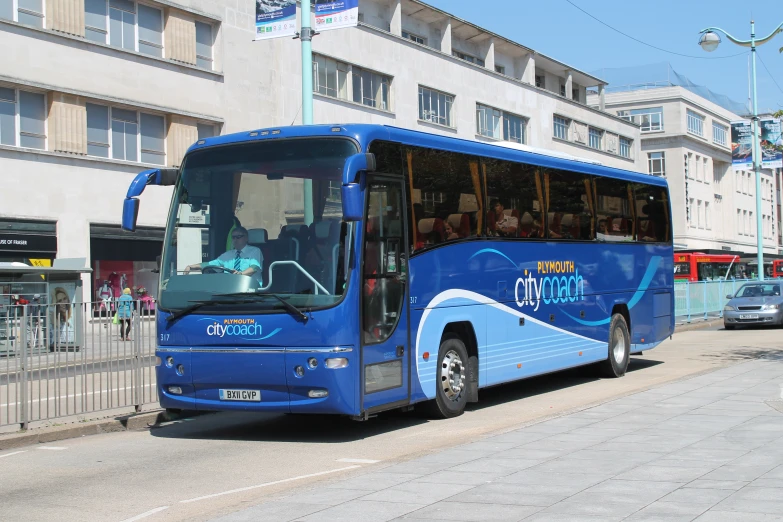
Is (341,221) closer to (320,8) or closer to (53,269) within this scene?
(320,8)

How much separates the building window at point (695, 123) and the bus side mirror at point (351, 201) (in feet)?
260

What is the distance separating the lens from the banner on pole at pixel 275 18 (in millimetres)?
17906

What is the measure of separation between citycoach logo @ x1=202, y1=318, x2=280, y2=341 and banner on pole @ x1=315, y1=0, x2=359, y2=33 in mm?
7923

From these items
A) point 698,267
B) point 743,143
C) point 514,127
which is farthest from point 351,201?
point 698,267

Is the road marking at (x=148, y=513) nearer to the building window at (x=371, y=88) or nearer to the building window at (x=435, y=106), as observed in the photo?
the building window at (x=371, y=88)

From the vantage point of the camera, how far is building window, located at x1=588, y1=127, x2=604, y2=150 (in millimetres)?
66312

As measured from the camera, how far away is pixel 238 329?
35.2 ft

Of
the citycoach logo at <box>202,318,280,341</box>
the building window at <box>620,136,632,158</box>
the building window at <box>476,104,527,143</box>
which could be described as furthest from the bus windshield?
the building window at <box>620,136,632,158</box>

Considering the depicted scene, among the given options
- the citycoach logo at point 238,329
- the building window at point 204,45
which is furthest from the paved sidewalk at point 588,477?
the building window at point 204,45

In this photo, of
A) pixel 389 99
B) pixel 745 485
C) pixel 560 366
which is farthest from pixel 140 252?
pixel 745 485

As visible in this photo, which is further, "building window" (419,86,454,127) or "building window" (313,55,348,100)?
"building window" (419,86,454,127)

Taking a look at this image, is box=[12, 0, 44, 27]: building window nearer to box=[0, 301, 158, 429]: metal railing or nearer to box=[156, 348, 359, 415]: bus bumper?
box=[0, 301, 158, 429]: metal railing

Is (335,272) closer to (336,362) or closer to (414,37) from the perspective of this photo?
(336,362)

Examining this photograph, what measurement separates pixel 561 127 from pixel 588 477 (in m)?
55.2
